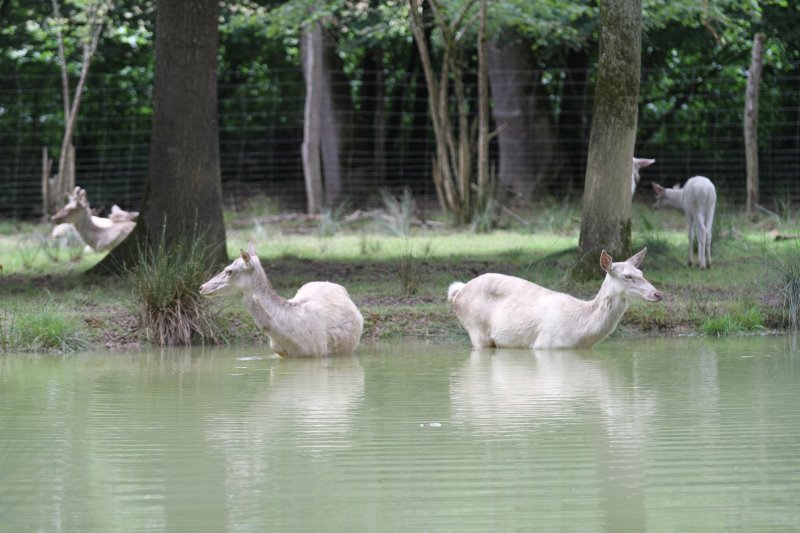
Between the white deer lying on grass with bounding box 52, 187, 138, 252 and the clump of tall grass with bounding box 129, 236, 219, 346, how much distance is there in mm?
6854

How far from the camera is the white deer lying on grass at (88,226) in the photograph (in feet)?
60.7

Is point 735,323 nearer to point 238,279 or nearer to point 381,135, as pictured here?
point 238,279

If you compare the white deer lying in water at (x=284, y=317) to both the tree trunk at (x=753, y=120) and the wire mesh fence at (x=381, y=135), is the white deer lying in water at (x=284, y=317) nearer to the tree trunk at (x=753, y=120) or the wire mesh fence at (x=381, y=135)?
the tree trunk at (x=753, y=120)

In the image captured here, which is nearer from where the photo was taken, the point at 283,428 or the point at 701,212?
the point at 283,428

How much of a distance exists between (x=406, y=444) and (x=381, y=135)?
72.1 feet

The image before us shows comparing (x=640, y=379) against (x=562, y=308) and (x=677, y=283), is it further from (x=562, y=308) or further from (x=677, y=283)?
(x=677, y=283)

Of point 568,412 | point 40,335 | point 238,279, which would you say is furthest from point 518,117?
point 568,412

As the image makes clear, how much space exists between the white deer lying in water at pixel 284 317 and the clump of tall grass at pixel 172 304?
2.18 ft

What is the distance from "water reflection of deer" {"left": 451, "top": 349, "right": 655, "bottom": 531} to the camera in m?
6.04

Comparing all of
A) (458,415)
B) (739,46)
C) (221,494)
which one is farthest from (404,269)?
(739,46)

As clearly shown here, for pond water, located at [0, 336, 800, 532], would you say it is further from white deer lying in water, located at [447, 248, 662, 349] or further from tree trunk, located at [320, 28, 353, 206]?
tree trunk, located at [320, 28, 353, 206]

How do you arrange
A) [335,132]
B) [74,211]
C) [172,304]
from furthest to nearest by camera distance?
[335,132], [74,211], [172,304]

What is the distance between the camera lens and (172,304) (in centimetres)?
1179

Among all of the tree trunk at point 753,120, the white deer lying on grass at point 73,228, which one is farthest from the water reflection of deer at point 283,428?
the tree trunk at point 753,120
